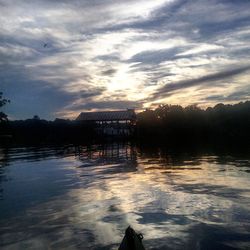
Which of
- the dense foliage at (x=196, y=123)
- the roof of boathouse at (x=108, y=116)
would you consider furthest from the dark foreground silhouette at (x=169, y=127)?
the roof of boathouse at (x=108, y=116)

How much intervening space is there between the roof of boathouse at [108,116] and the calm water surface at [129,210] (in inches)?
3059

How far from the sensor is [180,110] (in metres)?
99.2

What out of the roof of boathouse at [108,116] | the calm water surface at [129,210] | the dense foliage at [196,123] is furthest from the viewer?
the roof of boathouse at [108,116]

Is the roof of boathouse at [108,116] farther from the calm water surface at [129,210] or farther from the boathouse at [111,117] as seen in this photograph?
the calm water surface at [129,210]

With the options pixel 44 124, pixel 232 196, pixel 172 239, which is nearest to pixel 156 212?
pixel 172 239

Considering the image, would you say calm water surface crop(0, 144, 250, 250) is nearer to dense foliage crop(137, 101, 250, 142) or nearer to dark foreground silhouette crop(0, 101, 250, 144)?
dark foreground silhouette crop(0, 101, 250, 144)

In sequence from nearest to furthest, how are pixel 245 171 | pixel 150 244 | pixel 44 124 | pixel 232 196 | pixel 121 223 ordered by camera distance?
pixel 150 244 < pixel 121 223 < pixel 232 196 < pixel 245 171 < pixel 44 124

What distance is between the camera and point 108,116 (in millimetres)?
109938

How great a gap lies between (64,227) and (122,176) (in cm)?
1571

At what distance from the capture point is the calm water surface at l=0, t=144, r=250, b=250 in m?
14.1

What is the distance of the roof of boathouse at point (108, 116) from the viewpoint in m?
109

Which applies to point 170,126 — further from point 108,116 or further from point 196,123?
point 108,116

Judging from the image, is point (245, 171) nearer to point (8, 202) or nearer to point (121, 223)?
point (121, 223)

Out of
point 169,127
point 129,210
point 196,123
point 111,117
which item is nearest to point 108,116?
point 111,117
